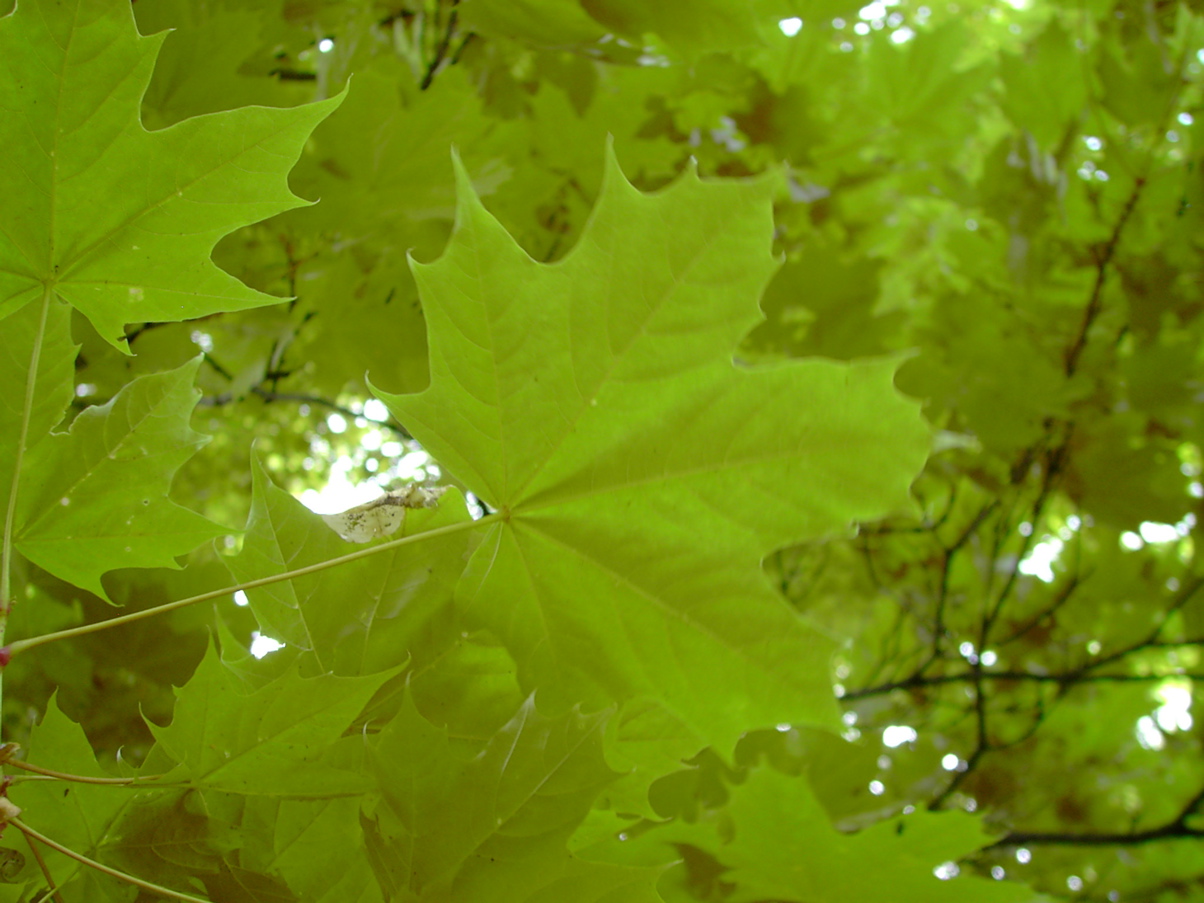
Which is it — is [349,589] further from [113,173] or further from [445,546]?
[113,173]

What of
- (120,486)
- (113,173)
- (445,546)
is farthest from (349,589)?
(113,173)

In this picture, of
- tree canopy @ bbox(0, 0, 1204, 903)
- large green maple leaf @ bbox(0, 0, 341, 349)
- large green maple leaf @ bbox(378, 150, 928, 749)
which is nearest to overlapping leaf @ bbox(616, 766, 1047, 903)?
tree canopy @ bbox(0, 0, 1204, 903)

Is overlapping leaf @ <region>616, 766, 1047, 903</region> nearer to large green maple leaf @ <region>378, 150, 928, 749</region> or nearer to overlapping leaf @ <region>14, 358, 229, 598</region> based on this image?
large green maple leaf @ <region>378, 150, 928, 749</region>

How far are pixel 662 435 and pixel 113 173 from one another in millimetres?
488

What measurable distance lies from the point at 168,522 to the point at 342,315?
2.89 feet

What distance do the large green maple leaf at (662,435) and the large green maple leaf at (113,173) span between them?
0.57ft

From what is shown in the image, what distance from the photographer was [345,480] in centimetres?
278

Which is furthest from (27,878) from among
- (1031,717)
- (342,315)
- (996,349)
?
(1031,717)

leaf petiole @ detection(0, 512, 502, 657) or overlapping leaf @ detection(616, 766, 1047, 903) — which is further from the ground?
leaf petiole @ detection(0, 512, 502, 657)

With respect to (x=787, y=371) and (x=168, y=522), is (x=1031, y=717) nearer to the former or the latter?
(x=787, y=371)

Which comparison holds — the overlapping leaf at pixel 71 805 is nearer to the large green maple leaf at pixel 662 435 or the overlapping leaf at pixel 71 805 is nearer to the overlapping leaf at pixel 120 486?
the overlapping leaf at pixel 120 486

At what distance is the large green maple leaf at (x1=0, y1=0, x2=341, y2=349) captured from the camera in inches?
25.6

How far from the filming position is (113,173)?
0.69 metres

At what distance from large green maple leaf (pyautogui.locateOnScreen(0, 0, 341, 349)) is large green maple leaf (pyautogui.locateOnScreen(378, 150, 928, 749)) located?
17cm
